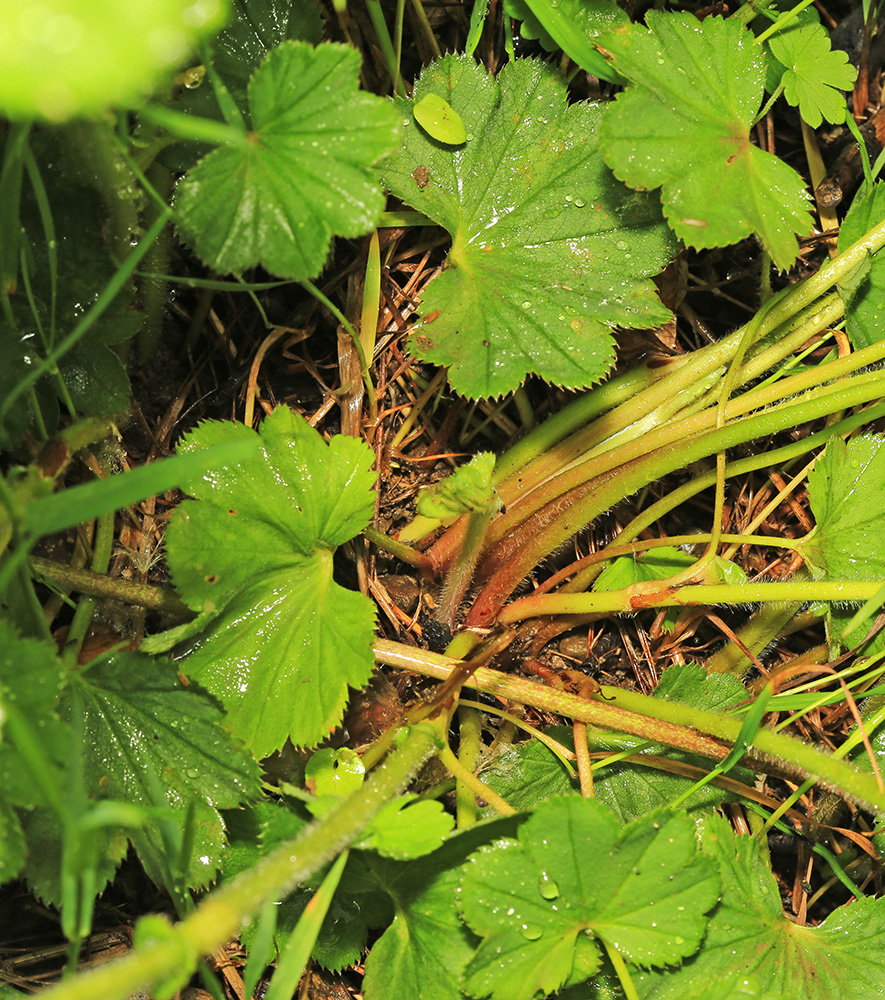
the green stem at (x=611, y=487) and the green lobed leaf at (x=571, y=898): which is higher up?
the green stem at (x=611, y=487)

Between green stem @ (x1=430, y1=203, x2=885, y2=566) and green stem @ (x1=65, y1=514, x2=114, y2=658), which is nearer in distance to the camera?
green stem @ (x1=65, y1=514, x2=114, y2=658)

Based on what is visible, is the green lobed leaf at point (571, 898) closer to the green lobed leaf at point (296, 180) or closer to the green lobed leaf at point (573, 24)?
the green lobed leaf at point (296, 180)

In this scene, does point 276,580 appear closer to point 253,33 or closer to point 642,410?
point 642,410

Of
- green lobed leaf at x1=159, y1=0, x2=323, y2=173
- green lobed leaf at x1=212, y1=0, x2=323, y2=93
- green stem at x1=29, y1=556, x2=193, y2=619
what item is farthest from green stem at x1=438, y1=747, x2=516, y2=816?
green lobed leaf at x1=212, y1=0, x2=323, y2=93

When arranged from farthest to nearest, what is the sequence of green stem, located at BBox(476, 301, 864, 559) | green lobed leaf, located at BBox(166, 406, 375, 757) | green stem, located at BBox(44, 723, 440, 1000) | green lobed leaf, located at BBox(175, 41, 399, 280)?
1. green stem, located at BBox(476, 301, 864, 559)
2. green lobed leaf, located at BBox(166, 406, 375, 757)
3. green lobed leaf, located at BBox(175, 41, 399, 280)
4. green stem, located at BBox(44, 723, 440, 1000)

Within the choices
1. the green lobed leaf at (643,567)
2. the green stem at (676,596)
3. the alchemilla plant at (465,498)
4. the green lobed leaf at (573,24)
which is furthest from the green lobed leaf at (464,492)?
the green lobed leaf at (573,24)

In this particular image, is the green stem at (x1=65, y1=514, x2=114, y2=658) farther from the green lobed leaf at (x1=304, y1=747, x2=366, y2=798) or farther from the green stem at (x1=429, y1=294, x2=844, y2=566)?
the green stem at (x1=429, y1=294, x2=844, y2=566)

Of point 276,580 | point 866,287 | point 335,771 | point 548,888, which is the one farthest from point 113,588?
point 866,287
